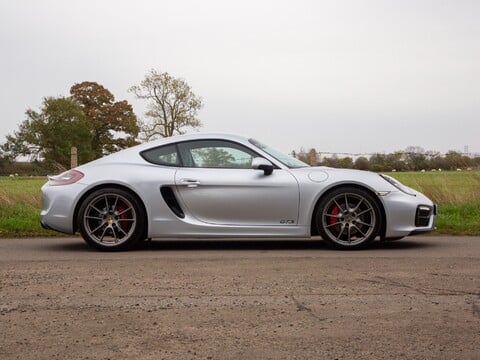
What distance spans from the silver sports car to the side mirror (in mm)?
11

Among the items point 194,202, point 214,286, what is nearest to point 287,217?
point 194,202

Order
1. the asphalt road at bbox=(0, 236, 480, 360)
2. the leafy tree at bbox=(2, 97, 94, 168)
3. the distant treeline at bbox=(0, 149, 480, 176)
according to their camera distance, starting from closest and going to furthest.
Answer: the asphalt road at bbox=(0, 236, 480, 360)
the distant treeline at bbox=(0, 149, 480, 176)
the leafy tree at bbox=(2, 97, 94, 168)

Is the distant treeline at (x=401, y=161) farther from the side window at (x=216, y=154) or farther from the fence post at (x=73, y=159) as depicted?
the side window at (x=216, y=154)

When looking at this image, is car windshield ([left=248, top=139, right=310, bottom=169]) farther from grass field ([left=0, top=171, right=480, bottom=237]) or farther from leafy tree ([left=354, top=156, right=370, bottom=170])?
leafy tree ([left=354, top=156, right=370, bottom=170])

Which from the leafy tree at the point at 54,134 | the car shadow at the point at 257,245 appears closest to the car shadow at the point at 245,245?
the car shadow at the point at 257,245

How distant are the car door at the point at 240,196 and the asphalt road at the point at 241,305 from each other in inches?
24.6

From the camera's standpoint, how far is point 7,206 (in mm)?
11531

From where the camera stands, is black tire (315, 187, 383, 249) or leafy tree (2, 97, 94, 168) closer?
black tire (315, 187, 383, 249)

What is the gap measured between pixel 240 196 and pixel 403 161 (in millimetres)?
11486

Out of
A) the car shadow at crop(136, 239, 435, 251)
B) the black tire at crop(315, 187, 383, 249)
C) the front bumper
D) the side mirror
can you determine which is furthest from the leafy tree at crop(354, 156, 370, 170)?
the side mirror

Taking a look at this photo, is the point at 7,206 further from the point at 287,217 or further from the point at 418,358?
the point at 418,358

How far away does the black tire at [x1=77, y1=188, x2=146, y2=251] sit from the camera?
7.14 m

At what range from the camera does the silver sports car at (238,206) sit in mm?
7133

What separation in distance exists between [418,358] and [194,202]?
4501 millimetres
